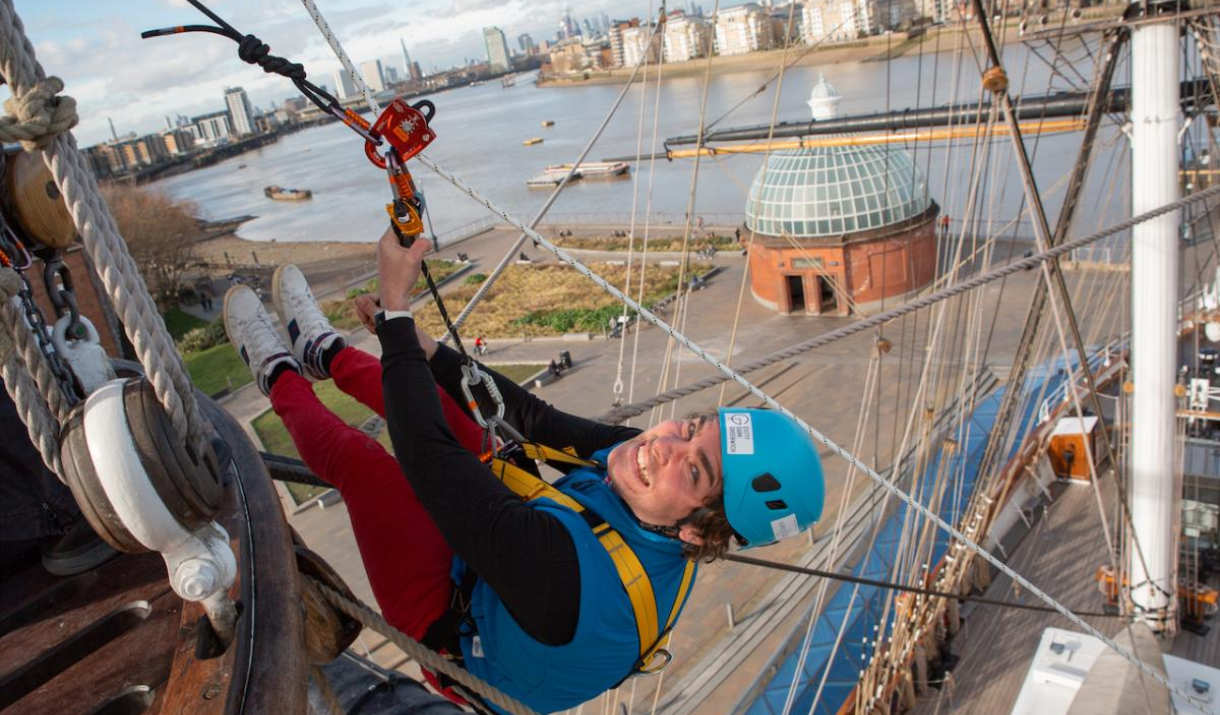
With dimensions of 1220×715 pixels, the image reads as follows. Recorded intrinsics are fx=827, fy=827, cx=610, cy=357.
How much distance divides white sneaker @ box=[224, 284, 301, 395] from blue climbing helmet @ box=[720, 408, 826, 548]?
1533 millimetres

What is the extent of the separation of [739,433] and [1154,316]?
16.5ft

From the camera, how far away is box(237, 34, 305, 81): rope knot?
5.74 feet

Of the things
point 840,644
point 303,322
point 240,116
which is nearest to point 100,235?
point 303,322

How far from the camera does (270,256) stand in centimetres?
3653

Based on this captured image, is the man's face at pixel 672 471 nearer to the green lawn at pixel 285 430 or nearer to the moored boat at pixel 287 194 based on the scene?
the green lawn at pixel 285 430

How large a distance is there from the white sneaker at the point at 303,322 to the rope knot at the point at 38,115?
4.95 feet

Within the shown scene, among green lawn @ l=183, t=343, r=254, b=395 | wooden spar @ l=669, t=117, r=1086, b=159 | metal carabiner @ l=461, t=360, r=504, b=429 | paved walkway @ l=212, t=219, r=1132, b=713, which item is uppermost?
metal carabiner @ l=461, t=360, r=504, b=429

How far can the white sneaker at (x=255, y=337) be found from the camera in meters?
2.69

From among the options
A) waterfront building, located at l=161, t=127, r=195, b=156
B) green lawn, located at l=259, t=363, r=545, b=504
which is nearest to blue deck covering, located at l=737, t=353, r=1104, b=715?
green lawn, located at l=259, t=363, r=545, b=504

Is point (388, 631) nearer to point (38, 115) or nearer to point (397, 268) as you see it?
point (397, 268)

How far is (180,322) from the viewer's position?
2555cm

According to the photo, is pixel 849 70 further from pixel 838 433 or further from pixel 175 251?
pixel 838 433

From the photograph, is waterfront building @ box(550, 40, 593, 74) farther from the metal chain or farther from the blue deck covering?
the metal chain

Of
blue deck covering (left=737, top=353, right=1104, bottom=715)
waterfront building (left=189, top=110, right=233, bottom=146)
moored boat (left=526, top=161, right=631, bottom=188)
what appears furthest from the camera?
waterfront building (left=189, top=110, right=233, bottom=146)
